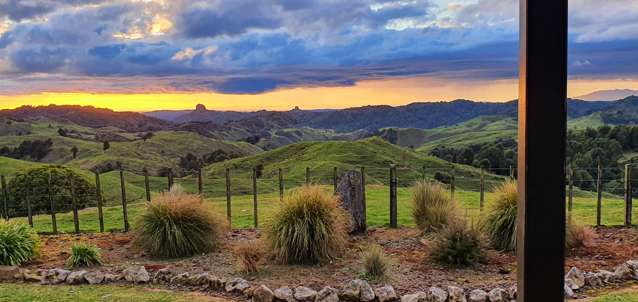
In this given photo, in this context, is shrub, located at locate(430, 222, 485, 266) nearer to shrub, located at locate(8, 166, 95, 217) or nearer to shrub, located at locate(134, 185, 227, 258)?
shrub, located at locate(134, 185, 227, 258)

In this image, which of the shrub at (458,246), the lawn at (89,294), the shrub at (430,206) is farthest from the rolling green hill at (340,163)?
the lawn at (89,294)

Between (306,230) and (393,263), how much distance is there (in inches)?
54.3

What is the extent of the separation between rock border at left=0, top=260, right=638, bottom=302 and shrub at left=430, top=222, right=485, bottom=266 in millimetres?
1041

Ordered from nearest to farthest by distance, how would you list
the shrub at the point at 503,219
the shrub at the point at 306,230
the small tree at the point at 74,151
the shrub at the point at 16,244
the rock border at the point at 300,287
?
1. the rock border at the point at 300,287
2. the shrub at the point at 306,230
3. the shrub at the point at 16,244
4. the shrub at the point at 503,219
5. the small tree at the point at 74,151

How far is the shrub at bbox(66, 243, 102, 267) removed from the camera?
26.1ft

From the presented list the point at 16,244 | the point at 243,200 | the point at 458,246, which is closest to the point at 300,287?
the point at 458,246

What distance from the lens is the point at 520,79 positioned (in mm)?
2137

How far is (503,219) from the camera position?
26.6 feet

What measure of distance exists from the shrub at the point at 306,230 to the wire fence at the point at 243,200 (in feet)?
1.14

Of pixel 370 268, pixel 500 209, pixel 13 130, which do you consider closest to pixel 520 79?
pixel 370 268

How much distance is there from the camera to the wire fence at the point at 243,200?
35.6 feet

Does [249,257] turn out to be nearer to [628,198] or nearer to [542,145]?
[542,145]

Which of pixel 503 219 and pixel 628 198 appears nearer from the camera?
pixel 503 219

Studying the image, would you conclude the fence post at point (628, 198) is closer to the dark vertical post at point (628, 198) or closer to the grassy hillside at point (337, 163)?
the dark vertical post at point (628, 198)
